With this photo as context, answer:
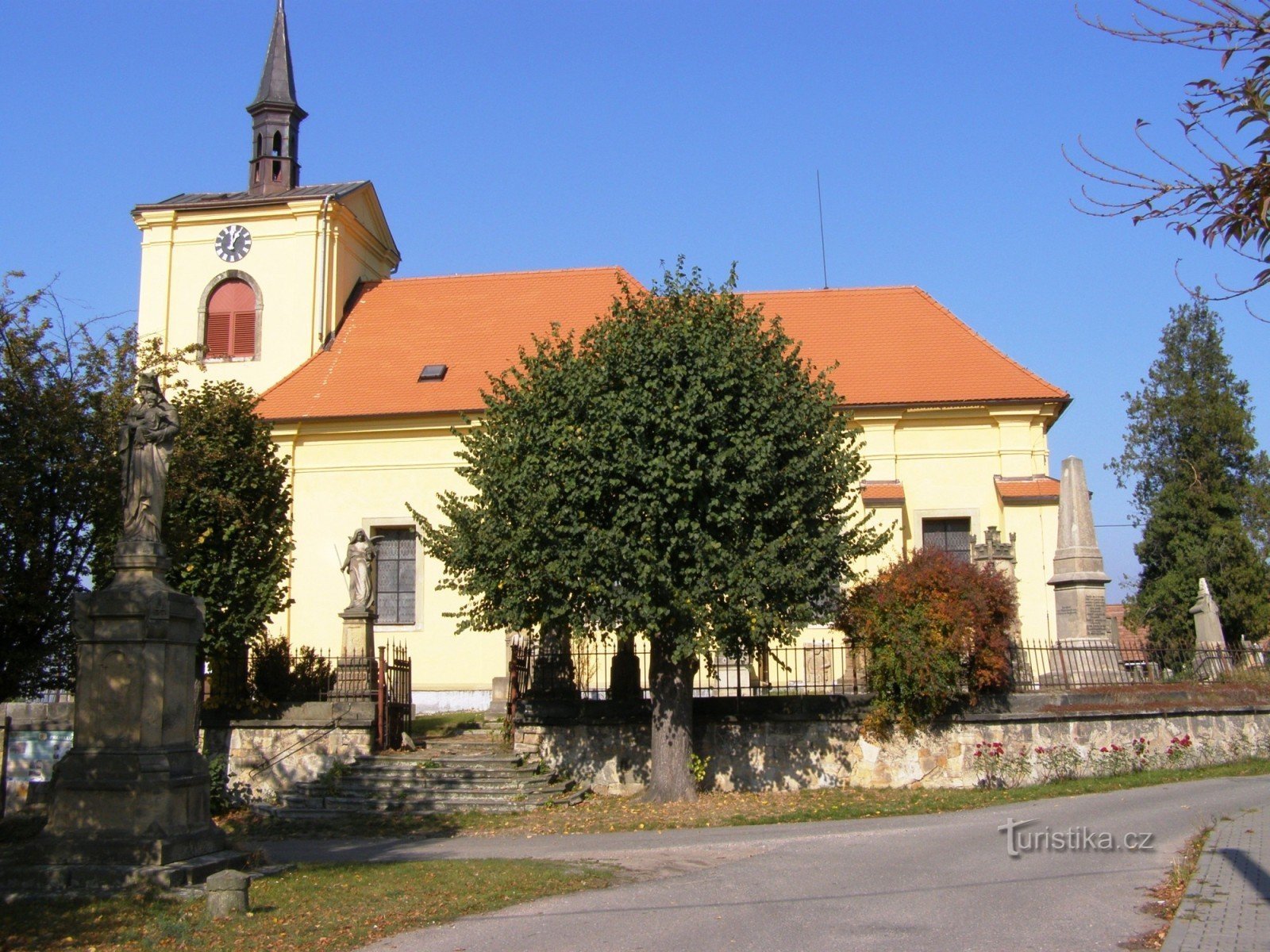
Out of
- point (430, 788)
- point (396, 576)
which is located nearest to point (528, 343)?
point (396, 576)

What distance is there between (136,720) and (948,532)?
19.0 meters

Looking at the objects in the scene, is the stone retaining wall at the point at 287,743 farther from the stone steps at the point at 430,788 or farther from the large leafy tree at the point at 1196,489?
the large leafy tree at the point at 1196,489

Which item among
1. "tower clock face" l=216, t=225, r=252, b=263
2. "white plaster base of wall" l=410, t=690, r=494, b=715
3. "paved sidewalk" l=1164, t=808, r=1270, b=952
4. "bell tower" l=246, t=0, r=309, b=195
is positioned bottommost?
"paved sidewalk" l=1164, t=808, r=1270, b=952

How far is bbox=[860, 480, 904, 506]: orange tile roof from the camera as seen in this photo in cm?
2459

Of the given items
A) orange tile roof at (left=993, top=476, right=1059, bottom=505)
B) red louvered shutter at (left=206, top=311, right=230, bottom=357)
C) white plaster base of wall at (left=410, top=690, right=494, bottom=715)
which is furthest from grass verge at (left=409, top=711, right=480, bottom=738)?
orange tile roof at (left=993, top=476, right=1059, bottom=505)

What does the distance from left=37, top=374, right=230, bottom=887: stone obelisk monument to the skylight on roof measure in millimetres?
15653

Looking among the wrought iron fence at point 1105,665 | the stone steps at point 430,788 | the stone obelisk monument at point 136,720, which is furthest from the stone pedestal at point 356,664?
the wrought iron fence at point 1105,665

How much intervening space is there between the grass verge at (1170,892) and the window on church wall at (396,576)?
1822 cm

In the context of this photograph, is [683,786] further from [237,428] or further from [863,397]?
[863,397]

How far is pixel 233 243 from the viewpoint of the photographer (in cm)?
2930

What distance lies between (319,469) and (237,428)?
7.94 meters

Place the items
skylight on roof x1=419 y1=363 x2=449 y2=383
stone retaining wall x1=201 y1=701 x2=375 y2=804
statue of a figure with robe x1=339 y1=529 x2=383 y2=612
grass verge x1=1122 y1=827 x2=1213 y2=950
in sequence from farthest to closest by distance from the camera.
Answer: skylight on roof x1=419 y1=363 x2=449 y2=383 < statue of a figure with robe x1=339 y1=529 x2=383 y2=612 < stone retaining wall x1=201 y1=701 x2=375 y2=804 < grass verge x1=1122 y1=827 x2=1213 y2=950

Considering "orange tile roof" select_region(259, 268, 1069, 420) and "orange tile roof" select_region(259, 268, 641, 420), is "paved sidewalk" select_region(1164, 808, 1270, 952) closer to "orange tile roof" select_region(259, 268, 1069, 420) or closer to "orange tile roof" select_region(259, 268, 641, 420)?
"orange tile roof" select_region(259, 268, 1069, 420)

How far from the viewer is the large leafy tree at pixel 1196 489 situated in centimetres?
3556
